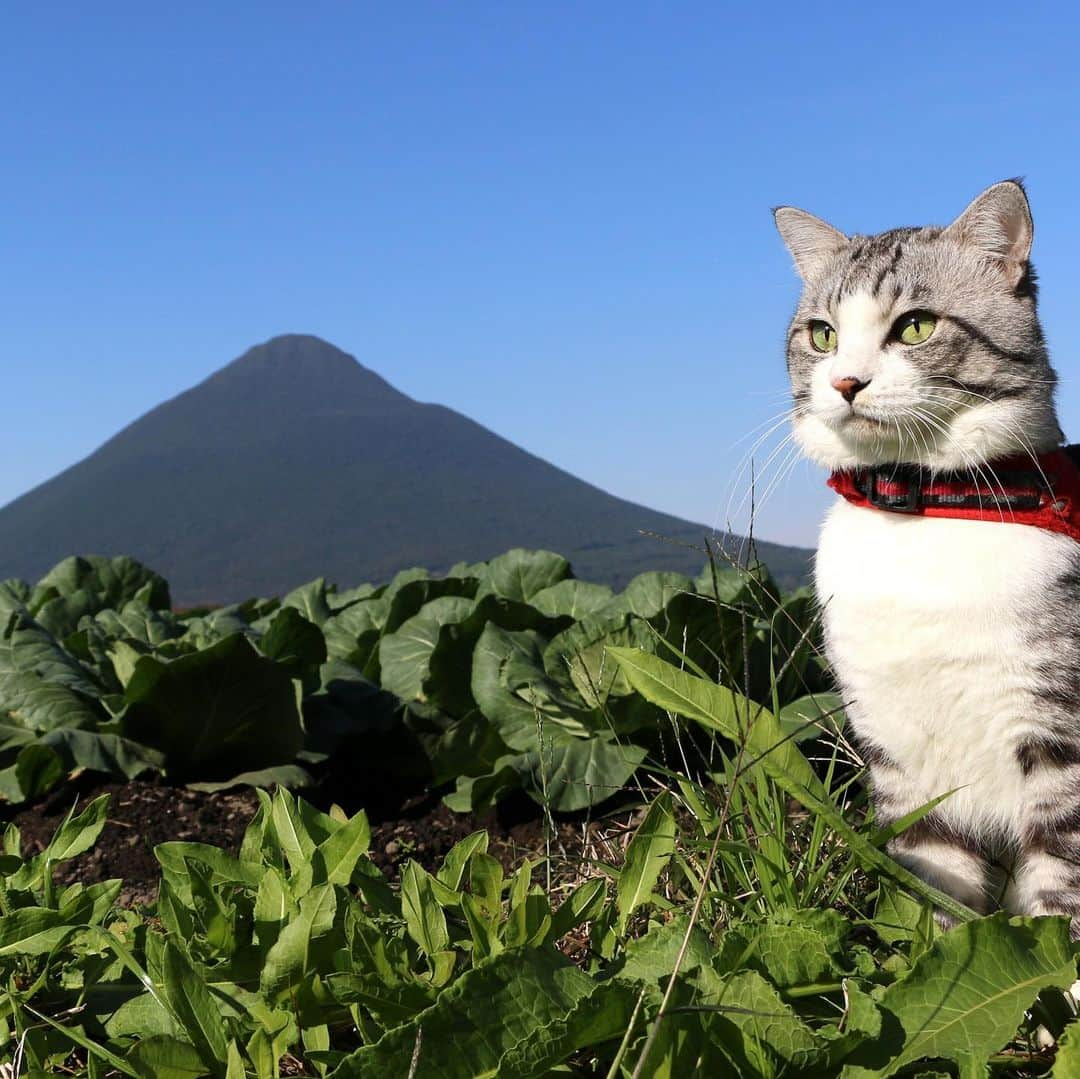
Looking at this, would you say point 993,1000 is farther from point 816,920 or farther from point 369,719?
point 369,719

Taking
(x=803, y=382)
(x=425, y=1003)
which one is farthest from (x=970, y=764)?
(x=425, y=1003)

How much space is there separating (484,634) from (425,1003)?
186cm

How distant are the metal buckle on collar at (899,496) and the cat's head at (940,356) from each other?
0.04m

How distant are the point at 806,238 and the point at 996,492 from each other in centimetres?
89

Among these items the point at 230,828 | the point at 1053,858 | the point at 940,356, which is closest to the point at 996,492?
the point at 940,356

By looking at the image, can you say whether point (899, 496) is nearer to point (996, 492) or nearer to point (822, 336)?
point (996, 492)

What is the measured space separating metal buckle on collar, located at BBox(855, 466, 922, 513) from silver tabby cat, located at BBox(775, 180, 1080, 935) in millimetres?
25

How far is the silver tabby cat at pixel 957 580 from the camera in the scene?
2.21m

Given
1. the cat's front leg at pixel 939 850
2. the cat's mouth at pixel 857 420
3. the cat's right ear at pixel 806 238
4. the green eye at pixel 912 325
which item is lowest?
the cat's front leg at pixel 939 850

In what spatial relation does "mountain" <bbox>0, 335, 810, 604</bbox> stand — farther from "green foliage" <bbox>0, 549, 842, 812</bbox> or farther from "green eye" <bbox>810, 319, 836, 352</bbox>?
"green eye" <bbox>810, 319, 836, 352</bbox>

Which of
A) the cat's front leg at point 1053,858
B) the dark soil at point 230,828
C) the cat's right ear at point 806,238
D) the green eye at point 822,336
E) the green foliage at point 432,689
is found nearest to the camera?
the cat's front leg at point 1053,858

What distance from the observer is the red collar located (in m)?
2.30

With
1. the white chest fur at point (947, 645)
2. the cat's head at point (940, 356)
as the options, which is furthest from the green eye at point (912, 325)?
the white chest fur at point (947, 645)

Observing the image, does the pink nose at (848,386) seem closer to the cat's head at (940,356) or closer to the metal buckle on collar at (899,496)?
the cat's head at (940,356)
